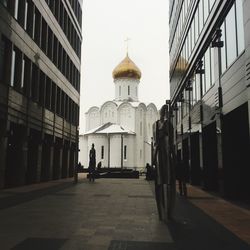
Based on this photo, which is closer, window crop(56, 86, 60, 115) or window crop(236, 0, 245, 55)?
window crop(236, 0, 245, 55)

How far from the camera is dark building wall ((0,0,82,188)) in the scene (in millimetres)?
19500

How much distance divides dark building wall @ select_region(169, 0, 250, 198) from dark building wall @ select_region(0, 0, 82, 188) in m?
10.1

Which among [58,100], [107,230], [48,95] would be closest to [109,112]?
[58,100]

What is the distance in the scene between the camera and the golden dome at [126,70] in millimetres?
75875

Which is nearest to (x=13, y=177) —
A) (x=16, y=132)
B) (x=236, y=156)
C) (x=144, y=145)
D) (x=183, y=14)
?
(x=16, y=132)

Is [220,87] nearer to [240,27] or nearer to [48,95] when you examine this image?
[240,27]

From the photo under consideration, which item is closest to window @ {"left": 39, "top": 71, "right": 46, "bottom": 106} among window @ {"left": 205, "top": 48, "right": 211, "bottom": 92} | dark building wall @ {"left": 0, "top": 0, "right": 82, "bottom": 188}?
dark building wall @ {"left": 0, "top": 0, "right": 82, "bottom": 188}

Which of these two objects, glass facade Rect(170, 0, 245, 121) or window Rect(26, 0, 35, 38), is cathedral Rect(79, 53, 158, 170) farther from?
window Rect(26, 0, 35, 38)

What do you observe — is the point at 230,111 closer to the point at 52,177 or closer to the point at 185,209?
the point at 185,209

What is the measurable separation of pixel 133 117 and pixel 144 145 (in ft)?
18.6

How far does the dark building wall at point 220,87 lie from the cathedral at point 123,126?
41.5 meters

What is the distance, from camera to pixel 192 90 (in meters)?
25.8

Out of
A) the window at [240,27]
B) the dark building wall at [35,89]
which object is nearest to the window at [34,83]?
the dark building wall at [35,89]

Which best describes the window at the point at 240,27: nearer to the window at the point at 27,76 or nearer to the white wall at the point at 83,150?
the window at the point at 27,76
